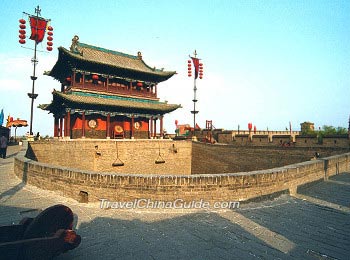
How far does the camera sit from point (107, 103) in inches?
791

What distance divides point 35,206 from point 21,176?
377 cm

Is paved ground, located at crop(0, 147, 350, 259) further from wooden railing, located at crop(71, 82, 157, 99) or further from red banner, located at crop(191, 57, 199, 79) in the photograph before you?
red banner, located at crop(191, 57, 199, 79)

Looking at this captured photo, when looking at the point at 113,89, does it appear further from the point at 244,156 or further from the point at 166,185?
the point at 166,185

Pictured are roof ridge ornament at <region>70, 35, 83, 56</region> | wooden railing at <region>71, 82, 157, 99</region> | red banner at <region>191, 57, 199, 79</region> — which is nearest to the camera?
wooden railing at <region>71, 82, 157, 99</region>

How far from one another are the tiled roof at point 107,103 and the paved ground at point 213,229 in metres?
13.3

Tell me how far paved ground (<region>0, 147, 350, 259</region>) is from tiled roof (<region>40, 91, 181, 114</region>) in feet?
43.7

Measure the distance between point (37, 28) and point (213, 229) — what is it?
19585 mm

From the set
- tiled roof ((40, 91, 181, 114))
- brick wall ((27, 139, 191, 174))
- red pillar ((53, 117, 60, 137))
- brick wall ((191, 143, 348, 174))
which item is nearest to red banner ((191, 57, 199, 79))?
tiled roof ((40, 91, 181, 114))

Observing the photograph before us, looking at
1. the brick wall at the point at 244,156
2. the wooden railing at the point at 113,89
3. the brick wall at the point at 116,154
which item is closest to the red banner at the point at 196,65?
the wooden railing at the point at 113,89

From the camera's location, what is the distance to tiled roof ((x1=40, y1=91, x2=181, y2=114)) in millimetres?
18689

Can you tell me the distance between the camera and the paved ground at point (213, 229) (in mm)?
3416

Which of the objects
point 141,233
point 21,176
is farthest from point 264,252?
point 21,176

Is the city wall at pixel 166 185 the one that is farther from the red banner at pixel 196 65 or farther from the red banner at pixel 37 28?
the red banner at pixel 196 65

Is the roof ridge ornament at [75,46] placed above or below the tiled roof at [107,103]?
above
